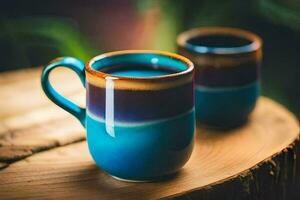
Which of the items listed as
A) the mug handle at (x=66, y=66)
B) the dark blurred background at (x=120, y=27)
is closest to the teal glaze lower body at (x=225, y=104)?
the mug handle at (x=66, y=66)

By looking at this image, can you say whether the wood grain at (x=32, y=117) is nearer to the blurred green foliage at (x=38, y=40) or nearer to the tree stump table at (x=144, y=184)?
the tree stump table at (x=144, y=184)

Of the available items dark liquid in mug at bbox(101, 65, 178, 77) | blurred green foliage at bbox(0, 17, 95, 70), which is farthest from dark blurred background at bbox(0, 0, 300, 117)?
dark liquid in mug at bbox(101, 65, 178, 77)

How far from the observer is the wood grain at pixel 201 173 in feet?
2.42

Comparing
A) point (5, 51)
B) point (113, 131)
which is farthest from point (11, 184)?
point (5, 51)

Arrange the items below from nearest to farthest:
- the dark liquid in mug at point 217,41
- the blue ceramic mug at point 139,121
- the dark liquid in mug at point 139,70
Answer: the blue ceramic mug at point 139,121 < the dark liquid in mug at point 139,70 < the dark liquid in mug at point 217,41

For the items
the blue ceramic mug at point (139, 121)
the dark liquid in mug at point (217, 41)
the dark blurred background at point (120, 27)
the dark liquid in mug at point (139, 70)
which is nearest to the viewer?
the blue ceramic mug at point (139, 121)

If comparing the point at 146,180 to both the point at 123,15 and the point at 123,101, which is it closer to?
the point at 123,101

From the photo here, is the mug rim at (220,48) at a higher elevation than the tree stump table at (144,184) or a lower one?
higher

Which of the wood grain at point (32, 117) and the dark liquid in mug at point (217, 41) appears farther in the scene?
the dark liquid in mug at point (217, 41)

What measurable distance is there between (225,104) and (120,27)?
699 millimetres

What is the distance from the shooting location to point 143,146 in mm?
726

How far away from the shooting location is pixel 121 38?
1.57 meters

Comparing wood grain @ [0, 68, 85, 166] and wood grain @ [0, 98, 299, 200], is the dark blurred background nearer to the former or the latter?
wood grain @ [0, 68, 85, 166]

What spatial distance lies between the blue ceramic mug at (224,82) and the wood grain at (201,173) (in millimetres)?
26
